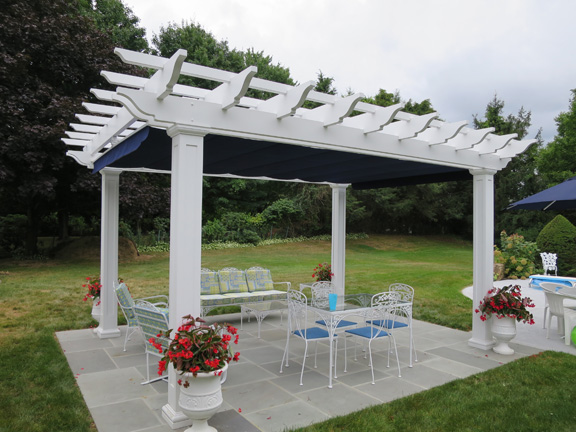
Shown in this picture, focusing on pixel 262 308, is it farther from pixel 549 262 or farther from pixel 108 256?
pixel 549 262

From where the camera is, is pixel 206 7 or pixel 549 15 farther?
pixel 206 7

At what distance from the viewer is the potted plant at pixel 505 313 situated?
500cm

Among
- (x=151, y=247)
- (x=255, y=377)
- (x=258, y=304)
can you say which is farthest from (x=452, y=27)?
(x=151, y=247)

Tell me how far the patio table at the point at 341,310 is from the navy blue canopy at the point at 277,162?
5.55 ft

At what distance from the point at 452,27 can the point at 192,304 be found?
8868 millimetres

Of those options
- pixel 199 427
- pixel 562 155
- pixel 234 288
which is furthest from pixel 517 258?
pixel 562 155

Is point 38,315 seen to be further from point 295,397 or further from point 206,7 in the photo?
point 206,7

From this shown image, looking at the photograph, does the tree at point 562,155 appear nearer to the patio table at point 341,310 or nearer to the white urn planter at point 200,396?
the patio table at point 341,310

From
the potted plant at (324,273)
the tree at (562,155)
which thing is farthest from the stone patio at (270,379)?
the tree at (562,155)

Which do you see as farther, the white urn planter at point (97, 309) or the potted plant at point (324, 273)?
the potted plant at point (324, 273)

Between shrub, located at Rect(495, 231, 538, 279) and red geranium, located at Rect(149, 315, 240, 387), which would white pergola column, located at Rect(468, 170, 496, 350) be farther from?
shrub, located at Rect(495, 231, 538, 279)

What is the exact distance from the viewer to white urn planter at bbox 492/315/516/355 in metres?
5.05

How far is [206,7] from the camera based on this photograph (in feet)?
75.8

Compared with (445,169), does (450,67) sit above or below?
above
